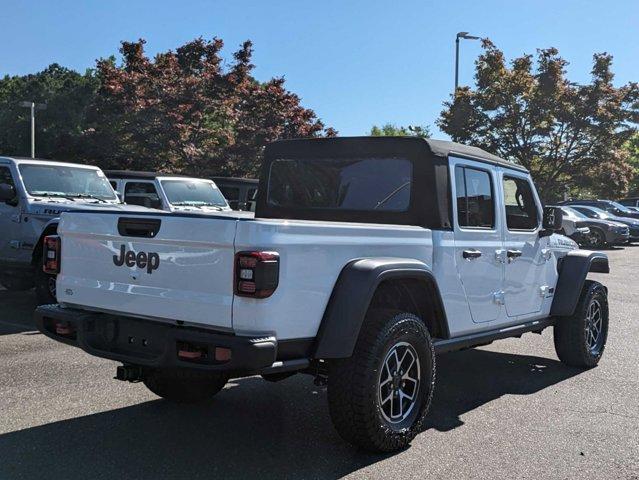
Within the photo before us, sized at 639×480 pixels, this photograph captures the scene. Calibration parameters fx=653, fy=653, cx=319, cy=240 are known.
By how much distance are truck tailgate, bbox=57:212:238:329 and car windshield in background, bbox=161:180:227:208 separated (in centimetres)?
907

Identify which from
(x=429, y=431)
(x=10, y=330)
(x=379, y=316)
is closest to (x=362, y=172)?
(x=379, y=316)

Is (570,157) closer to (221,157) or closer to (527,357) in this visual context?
(221,157)

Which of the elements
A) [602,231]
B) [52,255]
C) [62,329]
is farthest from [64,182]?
[602,231]

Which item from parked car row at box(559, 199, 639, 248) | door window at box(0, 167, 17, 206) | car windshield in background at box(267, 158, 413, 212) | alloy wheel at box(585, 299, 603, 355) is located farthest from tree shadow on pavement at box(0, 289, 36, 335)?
parked car row at box(559, 199, 639, 248)

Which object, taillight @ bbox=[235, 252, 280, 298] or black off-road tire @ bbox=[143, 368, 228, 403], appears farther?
black off-road tire @ bbox=[143, 368, 228, 403]

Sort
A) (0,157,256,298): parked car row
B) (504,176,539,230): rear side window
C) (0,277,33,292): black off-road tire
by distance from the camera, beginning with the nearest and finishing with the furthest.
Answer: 1. (504,176,539,230): rear side window
2. (0,157,256,298): parked car row
3. (0,277,33,292): black off-road tire

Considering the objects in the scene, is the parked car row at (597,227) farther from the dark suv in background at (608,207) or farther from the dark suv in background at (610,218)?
the dark suv in background at (608,207)

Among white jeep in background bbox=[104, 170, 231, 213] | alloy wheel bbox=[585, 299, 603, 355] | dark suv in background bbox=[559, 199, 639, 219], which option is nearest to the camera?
alloy wheel bbox=[585, 299, 603, 355]

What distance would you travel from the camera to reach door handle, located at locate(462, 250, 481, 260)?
15.0 feet

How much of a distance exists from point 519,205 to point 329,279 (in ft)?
8.77

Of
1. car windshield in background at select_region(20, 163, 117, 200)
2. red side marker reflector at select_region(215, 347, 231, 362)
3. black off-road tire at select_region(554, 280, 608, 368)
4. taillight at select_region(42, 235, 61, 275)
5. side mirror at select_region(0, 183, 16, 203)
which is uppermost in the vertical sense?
car windshield in background at select_region(20, 163, 117, 200)

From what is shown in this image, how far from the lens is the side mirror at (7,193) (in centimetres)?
845

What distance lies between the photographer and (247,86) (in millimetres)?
23328

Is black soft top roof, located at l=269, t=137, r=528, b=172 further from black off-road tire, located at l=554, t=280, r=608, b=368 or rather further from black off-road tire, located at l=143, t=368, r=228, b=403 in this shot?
black off-road tire, located at l=143, t=368, r=228, b=403
